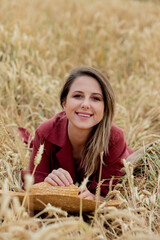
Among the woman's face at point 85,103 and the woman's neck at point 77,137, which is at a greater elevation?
the woman's face at point 85,103

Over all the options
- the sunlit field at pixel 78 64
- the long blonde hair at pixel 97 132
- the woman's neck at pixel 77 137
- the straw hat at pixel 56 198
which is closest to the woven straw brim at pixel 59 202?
the straw hat at pixel 56 198

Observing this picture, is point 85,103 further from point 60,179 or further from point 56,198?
point 56,198

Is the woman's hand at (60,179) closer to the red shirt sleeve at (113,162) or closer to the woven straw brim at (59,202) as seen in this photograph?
the woven straw brim at (59,202)

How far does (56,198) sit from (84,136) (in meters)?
0.72

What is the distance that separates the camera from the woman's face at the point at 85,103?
2104 millimetres

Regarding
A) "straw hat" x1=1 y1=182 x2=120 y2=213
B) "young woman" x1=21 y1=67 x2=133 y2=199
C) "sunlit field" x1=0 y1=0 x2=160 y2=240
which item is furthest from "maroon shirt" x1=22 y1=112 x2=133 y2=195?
"straw hat" x1=1 y1=182 x2=120 y2=213

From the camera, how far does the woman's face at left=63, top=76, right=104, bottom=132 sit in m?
2.10

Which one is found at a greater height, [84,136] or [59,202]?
[84,136]

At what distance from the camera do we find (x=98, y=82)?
219 centimetres

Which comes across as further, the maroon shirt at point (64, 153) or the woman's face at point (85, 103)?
the maroon shirt at point (64, 153)

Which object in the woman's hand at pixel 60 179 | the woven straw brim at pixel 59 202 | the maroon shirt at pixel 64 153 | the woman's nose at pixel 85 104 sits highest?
the woman's nose at pixel 85 104

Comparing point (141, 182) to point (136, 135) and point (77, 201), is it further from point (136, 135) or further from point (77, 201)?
point (136, 135)

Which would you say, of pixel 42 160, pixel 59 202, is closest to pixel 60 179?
pixel 59 202

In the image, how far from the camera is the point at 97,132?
2295 mm
